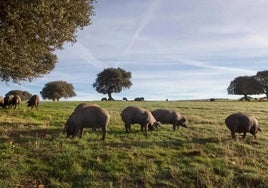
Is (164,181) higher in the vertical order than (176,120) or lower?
lower

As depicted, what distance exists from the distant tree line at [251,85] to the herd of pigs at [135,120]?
117 meters

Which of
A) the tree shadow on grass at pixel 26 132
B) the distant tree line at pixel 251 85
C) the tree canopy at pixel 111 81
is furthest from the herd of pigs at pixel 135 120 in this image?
the distant tree line at pixel 251 85

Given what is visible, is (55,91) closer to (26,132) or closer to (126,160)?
(26,132)

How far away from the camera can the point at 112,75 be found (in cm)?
12669

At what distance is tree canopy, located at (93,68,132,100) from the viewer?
416 ft

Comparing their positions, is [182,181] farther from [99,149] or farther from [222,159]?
[99,149]

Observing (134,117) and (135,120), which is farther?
(135,120)

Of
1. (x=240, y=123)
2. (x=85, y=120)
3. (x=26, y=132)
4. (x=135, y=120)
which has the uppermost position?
(x=85, y=120)

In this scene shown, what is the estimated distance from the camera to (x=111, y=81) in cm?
12662

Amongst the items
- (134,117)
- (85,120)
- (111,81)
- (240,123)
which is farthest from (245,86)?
(85,120)

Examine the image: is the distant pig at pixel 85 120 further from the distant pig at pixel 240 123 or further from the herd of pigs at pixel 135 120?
the distant pig at pixel 240 123

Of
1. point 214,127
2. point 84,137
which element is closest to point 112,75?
point 214,127

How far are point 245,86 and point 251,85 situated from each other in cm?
222

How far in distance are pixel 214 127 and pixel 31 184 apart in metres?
19.8
